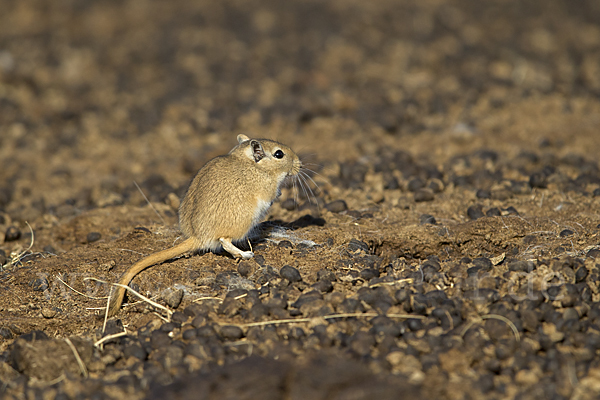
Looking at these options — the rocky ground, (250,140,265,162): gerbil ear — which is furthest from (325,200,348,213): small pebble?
(250,140,265,162): gerbil ear

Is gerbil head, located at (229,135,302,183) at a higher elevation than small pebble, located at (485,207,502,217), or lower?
higher

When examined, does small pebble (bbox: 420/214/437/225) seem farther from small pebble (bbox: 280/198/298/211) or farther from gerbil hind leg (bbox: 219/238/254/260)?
gerbil hind leg (bbox: 219/238/254/260)

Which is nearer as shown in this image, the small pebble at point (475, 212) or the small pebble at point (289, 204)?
the small pebble at point (475, 212)

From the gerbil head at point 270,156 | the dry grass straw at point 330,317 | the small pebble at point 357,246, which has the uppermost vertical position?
the gerbil head at point 270,156

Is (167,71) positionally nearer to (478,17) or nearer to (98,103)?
(98,103)

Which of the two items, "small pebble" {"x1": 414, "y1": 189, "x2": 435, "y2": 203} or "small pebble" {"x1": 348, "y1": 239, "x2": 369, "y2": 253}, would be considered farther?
"small pebble" {"x1": 414, "y1": 189, "x2": 435, "y2": 203}

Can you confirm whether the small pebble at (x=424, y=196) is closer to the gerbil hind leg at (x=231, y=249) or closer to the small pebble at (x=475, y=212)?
the small pebble at (x=475, y=212)

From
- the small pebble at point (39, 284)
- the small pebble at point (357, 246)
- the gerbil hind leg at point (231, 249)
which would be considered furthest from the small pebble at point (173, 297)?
the small pebble at point (357, 246)

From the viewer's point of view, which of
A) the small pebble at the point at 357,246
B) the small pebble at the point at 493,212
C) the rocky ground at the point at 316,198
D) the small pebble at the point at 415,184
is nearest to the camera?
the rocky ground at the point at 316,198
